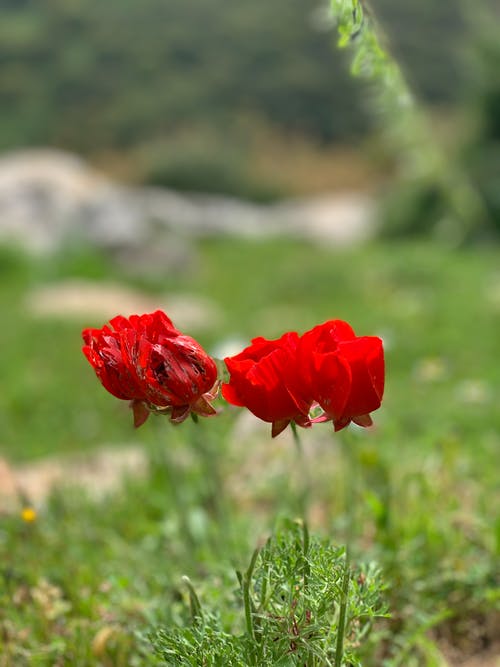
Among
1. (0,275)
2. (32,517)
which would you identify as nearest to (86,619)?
(32,517)

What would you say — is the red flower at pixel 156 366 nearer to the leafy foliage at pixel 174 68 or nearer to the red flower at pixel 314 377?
the red flower at pixel 314 377

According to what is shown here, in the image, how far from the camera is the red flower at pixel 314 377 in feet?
4.01

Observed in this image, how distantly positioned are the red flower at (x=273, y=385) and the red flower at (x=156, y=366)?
0.06m

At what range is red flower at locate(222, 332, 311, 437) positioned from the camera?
1227 millimetres

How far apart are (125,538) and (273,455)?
34.1 inches

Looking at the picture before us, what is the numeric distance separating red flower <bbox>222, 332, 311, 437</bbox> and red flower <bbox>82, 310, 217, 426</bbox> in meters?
0.06

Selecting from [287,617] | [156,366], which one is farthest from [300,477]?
[156,366]

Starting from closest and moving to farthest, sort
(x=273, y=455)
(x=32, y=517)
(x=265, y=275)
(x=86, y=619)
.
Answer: (x=86, y=619) → (x=32, y=517) → (x=273, y=455) → (x=265, y=275)

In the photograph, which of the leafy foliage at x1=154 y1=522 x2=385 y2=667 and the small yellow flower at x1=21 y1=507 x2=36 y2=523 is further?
the small yellow flower at x1=21 y1=507 x2=36 y2=523

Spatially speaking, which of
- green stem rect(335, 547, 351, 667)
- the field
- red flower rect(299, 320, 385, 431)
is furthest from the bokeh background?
red flower rect(299, 320, 385, 431)

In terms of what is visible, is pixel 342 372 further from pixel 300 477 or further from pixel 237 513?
pixel 300 477

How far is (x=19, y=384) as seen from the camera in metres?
6.11

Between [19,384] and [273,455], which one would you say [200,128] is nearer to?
[19,384]

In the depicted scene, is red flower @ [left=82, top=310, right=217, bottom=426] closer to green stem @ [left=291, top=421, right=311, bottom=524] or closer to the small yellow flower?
green stem @ [left=291, top=421, right=311, bottom=524]
